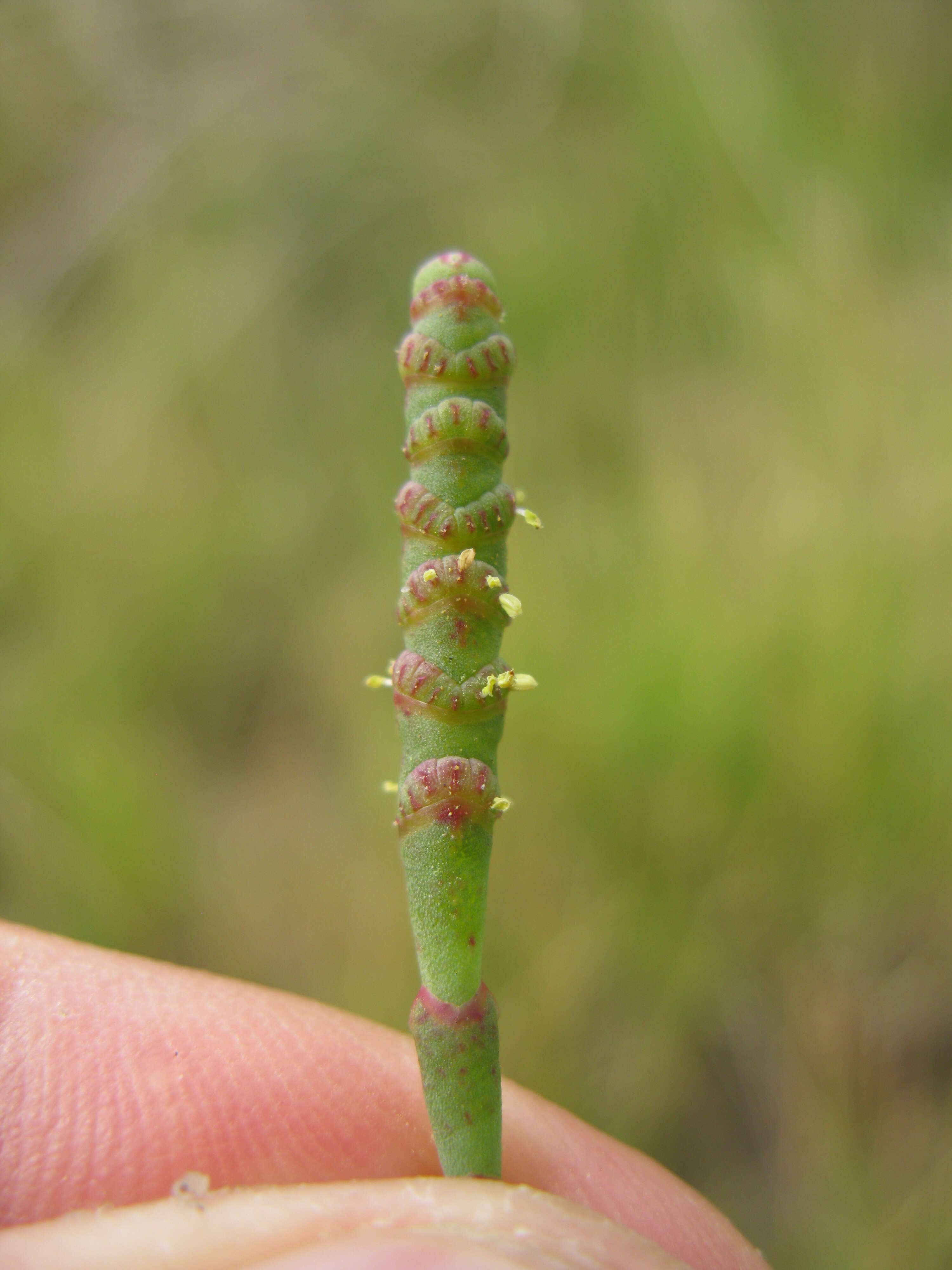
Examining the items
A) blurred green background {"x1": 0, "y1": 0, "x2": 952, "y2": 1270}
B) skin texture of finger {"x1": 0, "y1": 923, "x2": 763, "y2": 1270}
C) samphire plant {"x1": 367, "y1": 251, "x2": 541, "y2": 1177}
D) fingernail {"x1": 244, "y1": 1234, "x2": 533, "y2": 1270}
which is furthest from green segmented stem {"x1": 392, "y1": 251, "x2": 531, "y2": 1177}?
blurred green background {"x1": 0, "y1": 0, "x2": 952, "y2": 1270}

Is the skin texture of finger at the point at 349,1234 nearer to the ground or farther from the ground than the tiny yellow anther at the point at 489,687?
nearer to the ground

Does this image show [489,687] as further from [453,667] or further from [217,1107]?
[217,1107]

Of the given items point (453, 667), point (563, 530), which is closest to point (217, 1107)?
point (453, 667)

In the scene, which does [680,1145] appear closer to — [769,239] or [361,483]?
[361,483]

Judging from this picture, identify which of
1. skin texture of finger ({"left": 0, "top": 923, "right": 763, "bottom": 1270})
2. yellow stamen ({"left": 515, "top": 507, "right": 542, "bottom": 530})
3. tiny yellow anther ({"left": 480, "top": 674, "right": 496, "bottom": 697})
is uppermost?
yellow stamen ({"left": 515, "top": 507, "right": 542, "bottom": 530})

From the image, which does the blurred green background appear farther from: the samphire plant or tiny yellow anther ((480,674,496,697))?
tiny yellow anther ((480,674,496,697))

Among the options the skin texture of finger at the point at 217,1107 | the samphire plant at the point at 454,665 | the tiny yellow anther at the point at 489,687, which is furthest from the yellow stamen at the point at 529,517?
the skin texture of finger at the point at 217,1107

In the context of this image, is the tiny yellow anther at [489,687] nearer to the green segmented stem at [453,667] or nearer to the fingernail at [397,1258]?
the green segmented stem at [453,667]
